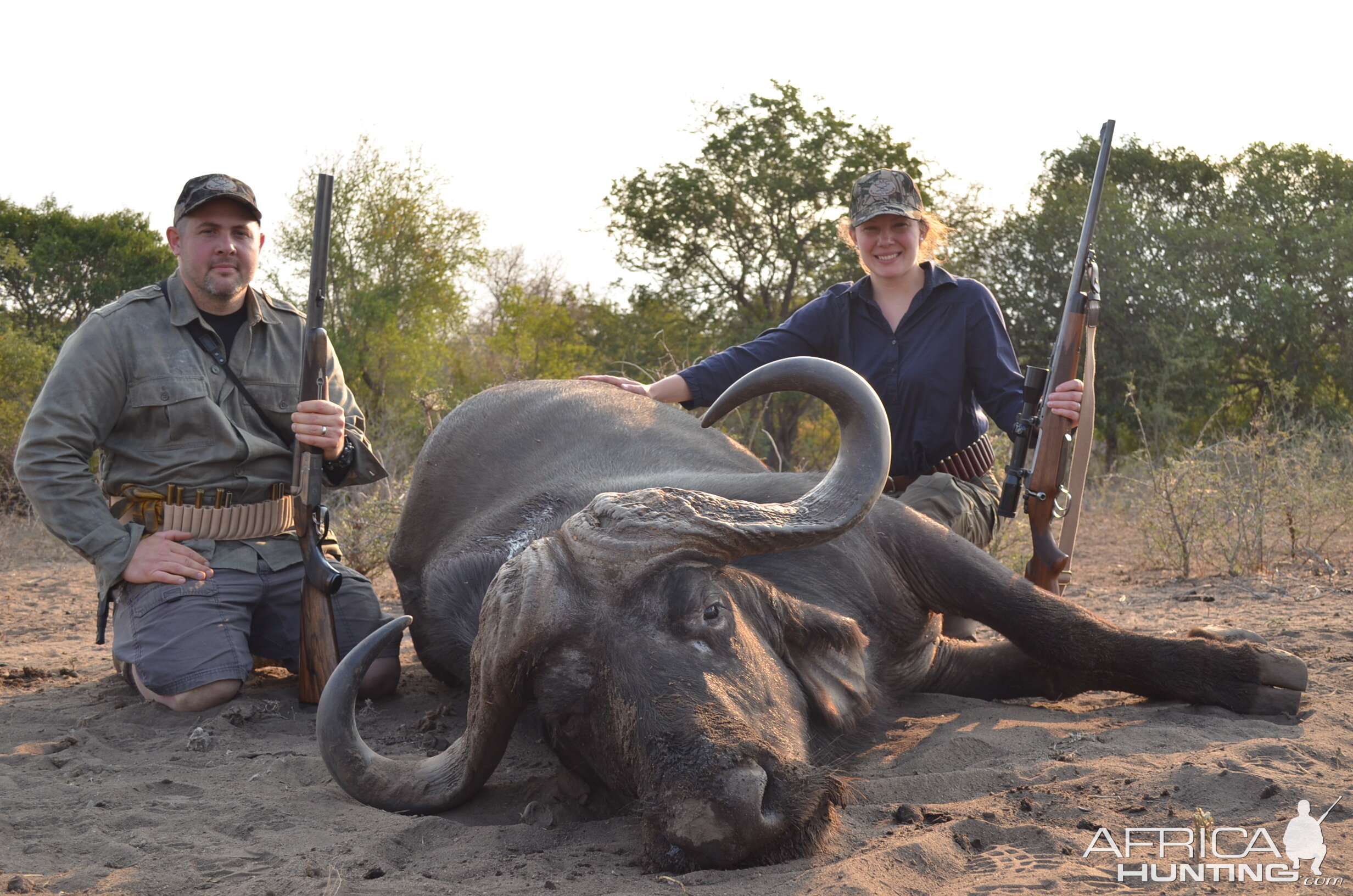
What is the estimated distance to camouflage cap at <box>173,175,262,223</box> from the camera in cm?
520

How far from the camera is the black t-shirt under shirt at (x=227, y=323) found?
5.37 m

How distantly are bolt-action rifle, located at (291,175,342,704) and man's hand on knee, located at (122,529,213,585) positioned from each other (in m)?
0.46

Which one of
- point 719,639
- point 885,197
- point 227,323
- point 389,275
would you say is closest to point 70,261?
point 389,275

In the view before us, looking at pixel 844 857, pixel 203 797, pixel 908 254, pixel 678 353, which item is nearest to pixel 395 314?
pixel 678 353

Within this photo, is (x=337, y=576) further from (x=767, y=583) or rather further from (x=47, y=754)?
(x=767, y=583)

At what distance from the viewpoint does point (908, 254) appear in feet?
17.9

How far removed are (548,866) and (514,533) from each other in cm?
158

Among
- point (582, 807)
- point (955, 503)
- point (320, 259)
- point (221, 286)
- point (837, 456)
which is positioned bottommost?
point (582, 807)

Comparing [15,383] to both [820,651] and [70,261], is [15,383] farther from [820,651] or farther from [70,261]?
[820,651]

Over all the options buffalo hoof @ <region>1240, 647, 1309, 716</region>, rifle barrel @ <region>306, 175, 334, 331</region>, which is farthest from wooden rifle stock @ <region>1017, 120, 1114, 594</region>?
rifle barrel @ <region>306, 175, 334, 331</region>

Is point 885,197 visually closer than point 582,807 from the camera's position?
No

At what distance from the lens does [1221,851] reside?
8.41 ft

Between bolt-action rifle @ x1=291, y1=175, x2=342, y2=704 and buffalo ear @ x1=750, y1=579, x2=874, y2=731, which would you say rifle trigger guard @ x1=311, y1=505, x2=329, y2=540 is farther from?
buffalo ear @ x1=750, y1=579, x2=874, y2=731

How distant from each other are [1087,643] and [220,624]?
368 cm
